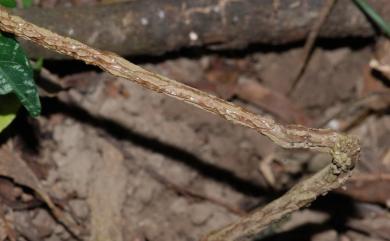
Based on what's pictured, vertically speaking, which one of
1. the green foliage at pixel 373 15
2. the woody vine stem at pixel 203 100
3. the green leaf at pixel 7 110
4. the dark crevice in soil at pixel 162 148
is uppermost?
the green foliage at pixel 373 15

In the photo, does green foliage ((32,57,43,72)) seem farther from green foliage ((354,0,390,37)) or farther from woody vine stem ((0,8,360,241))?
green foliage ((354,0,390,37))

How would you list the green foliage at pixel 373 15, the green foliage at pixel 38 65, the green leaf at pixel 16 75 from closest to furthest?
the green leaf at pixel 16 75
the green foliage at pixel 38 65
the green foliage at pixel 373 15

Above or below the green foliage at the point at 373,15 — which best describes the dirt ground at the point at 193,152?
below

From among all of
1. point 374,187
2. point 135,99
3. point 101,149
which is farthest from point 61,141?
point 374,187

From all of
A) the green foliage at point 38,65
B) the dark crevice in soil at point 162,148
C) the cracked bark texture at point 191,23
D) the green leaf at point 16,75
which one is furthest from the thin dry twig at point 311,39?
the green leaf at point 16,75

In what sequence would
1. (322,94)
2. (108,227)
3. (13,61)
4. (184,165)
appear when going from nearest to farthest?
(13,61)
(108,227)
(184,165)
(322,94)

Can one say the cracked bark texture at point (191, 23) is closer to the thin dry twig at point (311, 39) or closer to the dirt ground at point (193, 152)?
the thin dry twig at point (311, 39)

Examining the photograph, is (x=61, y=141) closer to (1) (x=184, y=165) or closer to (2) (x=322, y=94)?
(1) (x=184, y=165)
